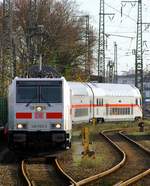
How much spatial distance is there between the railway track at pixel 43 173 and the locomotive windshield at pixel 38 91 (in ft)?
6.75

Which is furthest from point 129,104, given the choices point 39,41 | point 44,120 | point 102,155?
point 44,120

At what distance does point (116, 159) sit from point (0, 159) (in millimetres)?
4133

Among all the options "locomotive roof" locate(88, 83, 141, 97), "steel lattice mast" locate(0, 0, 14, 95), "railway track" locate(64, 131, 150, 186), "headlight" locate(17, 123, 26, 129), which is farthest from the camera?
"locomotive roof" locate(88, 83, 141, 97)

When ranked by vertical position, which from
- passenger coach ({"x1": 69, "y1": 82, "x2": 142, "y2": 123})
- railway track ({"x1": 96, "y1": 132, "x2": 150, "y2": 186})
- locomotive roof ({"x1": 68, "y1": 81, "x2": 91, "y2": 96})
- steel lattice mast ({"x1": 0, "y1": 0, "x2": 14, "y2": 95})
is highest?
steel lattice mast ({"x1": 0, "y1": 0, "x2": 14, "y2": 95})

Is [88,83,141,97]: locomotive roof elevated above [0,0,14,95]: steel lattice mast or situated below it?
below

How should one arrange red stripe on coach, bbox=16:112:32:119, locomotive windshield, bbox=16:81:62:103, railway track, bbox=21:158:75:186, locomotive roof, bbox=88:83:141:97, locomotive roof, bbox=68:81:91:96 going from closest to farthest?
1. railway track, bbox=21:158:75:186
2. red stripe on coach, bbox=16:112:32:119
3. locomotive windshield, bbox=16:81:62:103
4. locomotive roof, bbox=68:81:91:96
5. locomotive roof, bbox=88:83:141:97

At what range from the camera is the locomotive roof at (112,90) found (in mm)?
47731

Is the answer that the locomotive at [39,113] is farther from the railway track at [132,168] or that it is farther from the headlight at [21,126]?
the railway track at [132,168]

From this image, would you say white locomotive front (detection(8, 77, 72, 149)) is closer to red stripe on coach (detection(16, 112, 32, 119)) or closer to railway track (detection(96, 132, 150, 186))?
red stripe on coach (detection(16, 112, 32, 119))

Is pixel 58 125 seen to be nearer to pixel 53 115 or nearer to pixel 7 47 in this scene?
pixel 53 115

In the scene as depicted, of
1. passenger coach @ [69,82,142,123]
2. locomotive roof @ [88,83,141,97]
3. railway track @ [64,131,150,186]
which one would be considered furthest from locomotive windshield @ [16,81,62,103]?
locomotive roof @ [88,83,141,97]

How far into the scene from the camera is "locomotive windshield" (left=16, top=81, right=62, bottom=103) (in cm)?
2102

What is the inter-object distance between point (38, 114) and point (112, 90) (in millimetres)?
29681

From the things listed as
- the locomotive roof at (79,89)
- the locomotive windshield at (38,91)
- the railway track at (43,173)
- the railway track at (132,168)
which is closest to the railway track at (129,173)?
the railway track at (132,168)
